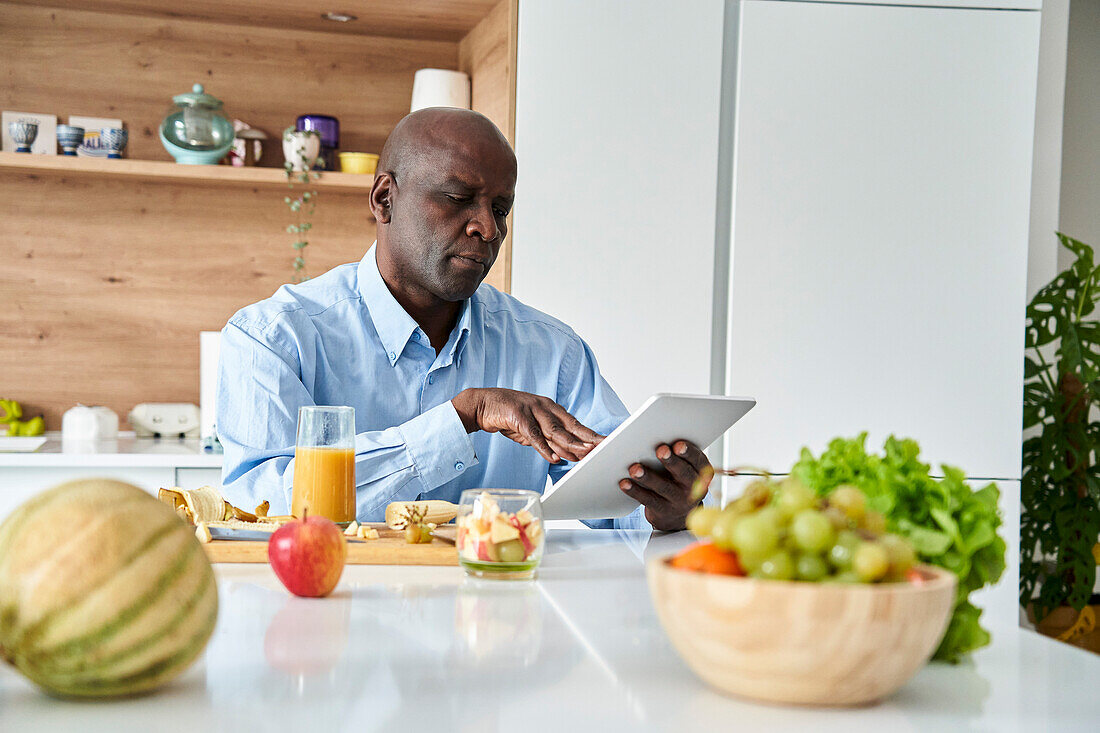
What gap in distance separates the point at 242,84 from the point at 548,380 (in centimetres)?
168

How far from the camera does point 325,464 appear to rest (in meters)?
1.18

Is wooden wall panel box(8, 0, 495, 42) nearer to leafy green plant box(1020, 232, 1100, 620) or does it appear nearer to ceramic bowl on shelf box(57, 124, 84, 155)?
ceramic bowl on shelf box(57, 124, 84, 155)

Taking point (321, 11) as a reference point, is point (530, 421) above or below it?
below

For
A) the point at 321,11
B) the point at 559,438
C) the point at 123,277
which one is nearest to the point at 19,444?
the point at 123,277

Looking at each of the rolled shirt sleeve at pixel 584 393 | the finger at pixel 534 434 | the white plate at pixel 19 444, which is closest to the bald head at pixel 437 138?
the rolled shirt sleeve at pixel 584 393

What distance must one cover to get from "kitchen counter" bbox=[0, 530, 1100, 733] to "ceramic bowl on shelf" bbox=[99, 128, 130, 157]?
2196 mm

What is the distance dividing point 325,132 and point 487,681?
2468 millimetres

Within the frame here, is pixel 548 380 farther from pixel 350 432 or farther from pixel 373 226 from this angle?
pixel 373 226

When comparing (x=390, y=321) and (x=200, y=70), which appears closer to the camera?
(x=390, y=321)

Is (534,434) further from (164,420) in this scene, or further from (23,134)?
(23,134)

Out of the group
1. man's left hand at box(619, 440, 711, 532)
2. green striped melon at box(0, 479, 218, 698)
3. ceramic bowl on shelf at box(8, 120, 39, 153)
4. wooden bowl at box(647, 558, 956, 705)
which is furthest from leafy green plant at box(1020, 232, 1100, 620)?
ceramic bowl on shelf at box(8, 120, 39, 153)

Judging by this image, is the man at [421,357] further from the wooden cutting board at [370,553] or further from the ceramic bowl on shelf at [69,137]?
the ceramic bowl on shelf at [69,137]

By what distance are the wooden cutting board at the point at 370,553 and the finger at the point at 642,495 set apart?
0.27 meters

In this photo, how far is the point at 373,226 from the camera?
120 inches
